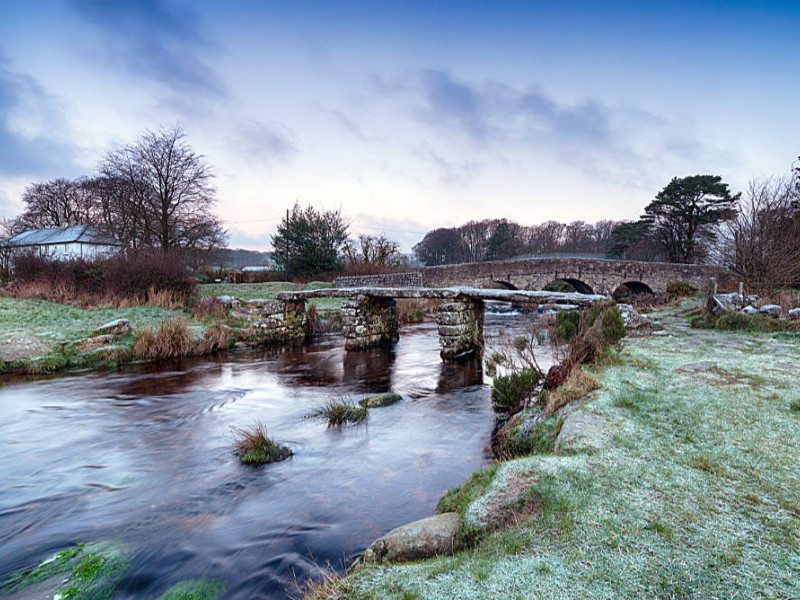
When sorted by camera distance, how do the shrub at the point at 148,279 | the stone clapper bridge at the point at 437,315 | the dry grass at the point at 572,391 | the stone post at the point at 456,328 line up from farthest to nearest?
the shrub at the point at 148,279, the stone post at the point at 456,328, the stone clapper bridge at the point at 437,315, the dry grass at the point at 572,391

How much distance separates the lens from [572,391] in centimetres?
533

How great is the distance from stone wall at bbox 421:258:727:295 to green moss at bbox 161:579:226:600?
24.4 m

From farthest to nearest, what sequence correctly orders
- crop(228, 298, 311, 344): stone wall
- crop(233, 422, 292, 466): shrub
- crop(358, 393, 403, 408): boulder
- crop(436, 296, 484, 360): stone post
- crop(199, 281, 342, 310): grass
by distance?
crop(199, 281, 342, 310): grass → crop(228, 298, 311, 344): stone wall → crop(436, 296, 484, 360): stone post → crop(358, 393, 403, 408): boulder → crop(233, 422, 292, 466): shrub

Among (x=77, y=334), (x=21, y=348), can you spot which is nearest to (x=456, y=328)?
(x=77, y=334)

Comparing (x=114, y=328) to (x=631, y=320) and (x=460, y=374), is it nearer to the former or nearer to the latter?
(x=460, y=374)

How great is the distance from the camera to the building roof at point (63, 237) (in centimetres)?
3131

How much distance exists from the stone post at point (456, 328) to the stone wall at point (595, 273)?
14433 millimetres

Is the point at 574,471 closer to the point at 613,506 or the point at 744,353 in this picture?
the point at 613,506

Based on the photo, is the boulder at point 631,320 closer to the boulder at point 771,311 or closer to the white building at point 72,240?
the boulder at point 771,311

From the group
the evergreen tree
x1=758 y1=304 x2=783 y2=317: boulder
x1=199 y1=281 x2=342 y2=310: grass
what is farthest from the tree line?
the evergreen tree

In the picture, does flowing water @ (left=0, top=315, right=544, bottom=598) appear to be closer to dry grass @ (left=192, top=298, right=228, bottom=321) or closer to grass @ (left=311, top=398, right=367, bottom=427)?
grass @ (left=311, top=398, right=367, bottom=427)

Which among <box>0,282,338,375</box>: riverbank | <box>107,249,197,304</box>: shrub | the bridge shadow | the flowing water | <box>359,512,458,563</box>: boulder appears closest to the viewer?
<box>359,512,458,563</box>: boulder

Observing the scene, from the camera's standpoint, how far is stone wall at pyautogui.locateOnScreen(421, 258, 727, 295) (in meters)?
23.6

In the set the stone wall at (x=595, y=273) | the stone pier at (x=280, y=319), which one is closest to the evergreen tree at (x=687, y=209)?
the stone wall at (x=595, y=273)
